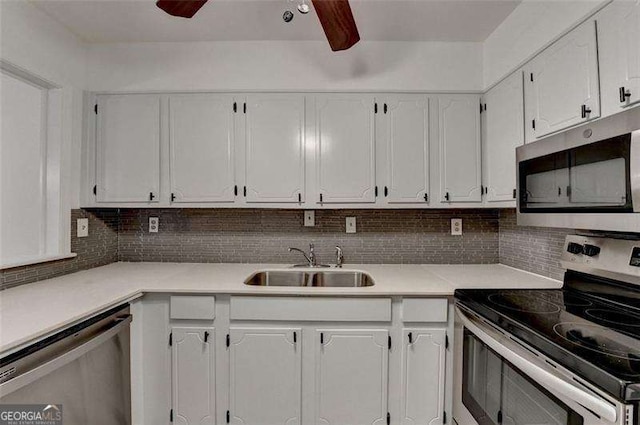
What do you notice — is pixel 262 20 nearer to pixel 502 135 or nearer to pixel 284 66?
pixel 284 66

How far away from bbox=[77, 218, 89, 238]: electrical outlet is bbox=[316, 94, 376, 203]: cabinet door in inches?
61.5

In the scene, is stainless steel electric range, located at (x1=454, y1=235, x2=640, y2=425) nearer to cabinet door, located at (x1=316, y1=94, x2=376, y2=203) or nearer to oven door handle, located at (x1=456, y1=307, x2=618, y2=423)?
oven door handle, located at (x1=456, y1=307, x2=618, y2=423)

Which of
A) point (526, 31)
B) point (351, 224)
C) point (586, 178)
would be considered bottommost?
point (351, 224)

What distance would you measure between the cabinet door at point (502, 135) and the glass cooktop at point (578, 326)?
0.59 meters

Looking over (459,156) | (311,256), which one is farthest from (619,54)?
(311,256)

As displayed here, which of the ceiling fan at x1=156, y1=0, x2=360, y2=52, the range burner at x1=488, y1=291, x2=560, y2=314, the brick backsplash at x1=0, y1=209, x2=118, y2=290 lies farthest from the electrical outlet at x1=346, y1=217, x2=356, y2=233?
the brick backsplash at x1=0, y1=209, x2=118, y2=290

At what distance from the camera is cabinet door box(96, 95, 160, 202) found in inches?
80.4

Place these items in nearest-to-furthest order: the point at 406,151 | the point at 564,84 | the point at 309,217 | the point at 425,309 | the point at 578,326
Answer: the point at 578,326
the point at 564,84
the point at 425,309
the point at 406,151
the point at 309,217

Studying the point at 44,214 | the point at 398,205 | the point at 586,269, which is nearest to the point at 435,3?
the point at 398,205

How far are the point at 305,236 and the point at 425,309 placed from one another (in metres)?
1.00

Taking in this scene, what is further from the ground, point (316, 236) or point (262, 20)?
point (262, 20)

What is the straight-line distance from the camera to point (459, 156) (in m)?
2.01

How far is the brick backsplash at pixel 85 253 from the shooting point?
1.61 metres

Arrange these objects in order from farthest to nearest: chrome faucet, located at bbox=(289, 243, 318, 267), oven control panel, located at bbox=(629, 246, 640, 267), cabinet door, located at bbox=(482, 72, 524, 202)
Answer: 1. chrome faucet, located at bbox=(289, 243, 318, 267)
2. cabinet door, located at bbox=(482, 72, 524, 202)
3. oven control panel, located at bbox=(629, 246, 640, 267)
